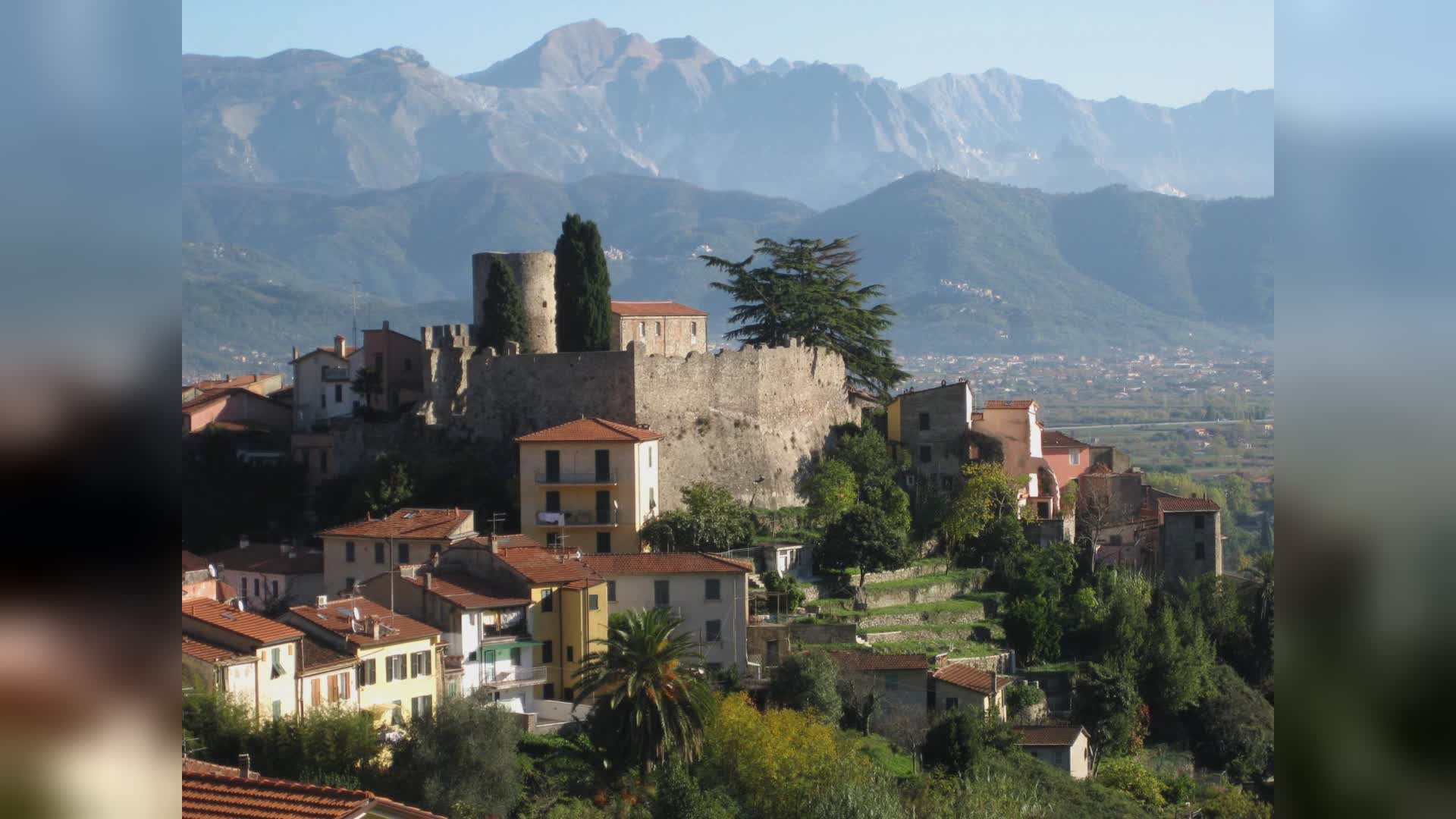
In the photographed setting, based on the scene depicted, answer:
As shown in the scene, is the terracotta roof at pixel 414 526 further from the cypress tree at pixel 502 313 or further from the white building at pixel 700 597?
the cypress tree at pixel 502 313

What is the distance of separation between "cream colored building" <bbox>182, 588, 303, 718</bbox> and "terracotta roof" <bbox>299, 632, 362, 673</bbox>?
148mm

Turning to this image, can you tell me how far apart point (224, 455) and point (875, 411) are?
15.9 m

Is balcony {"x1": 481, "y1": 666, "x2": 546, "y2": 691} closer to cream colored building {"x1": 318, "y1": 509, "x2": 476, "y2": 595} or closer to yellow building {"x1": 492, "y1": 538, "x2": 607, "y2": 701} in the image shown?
yellow building {"x1": 492, "y1": 538, "x2": 607, "y2": 701}

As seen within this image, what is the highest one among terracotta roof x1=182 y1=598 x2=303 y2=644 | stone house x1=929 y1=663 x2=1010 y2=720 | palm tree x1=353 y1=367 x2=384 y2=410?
palm tree x1=353 y1=367 x2=384 y2=410

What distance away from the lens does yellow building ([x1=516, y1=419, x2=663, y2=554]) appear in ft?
119

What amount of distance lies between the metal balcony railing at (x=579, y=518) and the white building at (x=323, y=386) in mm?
10703

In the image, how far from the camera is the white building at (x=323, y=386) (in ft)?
151

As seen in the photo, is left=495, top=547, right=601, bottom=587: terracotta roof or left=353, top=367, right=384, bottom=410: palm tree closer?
left=495, top=547, right=601, bottom=587: terracotta roof

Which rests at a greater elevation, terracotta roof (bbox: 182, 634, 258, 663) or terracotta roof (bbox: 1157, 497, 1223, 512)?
terracotta roof (bbox: 1157, 497, 1223, 512)

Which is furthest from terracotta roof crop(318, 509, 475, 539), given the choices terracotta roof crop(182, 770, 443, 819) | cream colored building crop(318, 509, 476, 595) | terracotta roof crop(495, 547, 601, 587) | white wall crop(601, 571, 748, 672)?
terracotta roof crop(182, 770, 443, 819)

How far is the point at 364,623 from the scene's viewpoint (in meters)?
29.3

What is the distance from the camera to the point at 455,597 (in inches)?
1236
